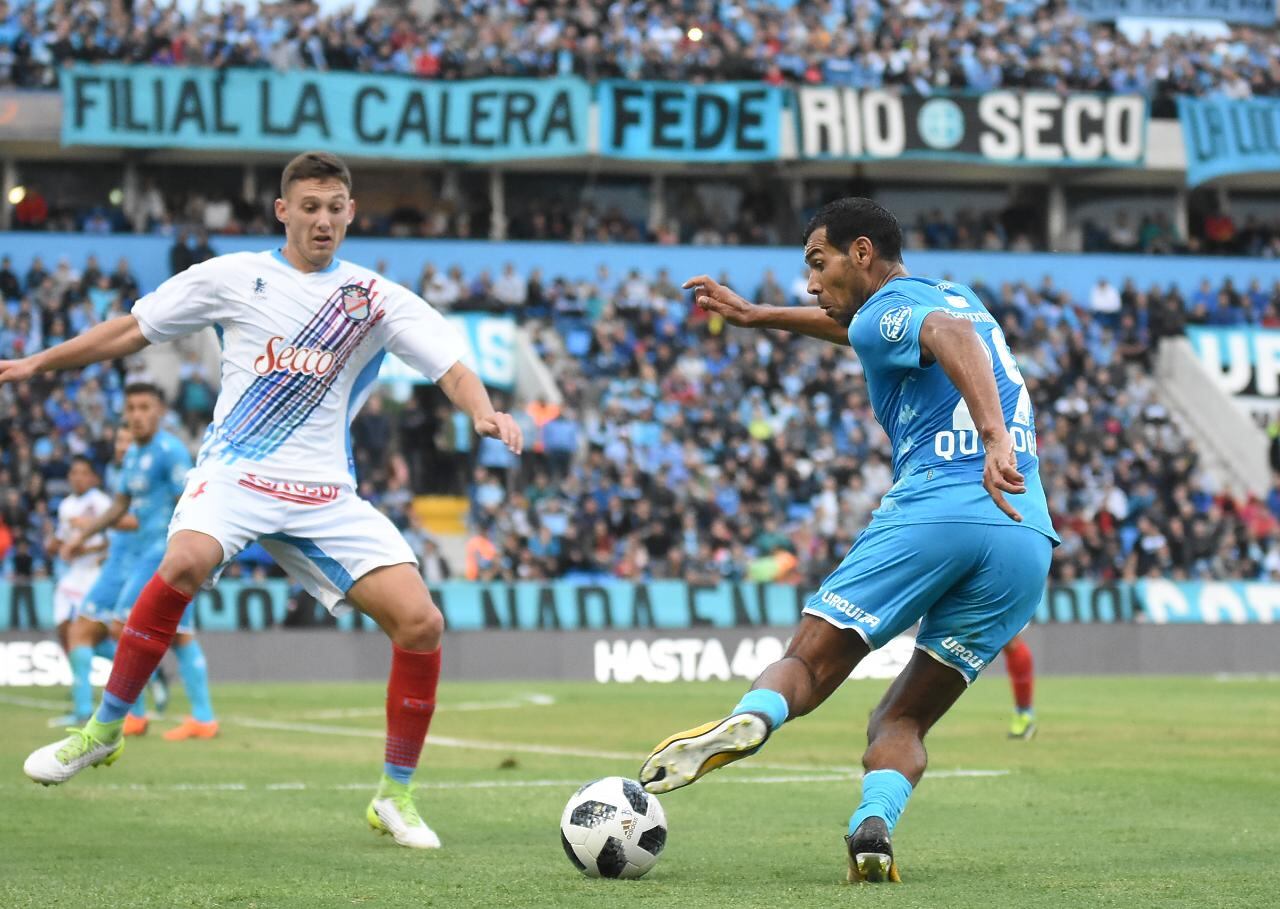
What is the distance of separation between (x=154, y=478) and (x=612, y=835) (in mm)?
8829

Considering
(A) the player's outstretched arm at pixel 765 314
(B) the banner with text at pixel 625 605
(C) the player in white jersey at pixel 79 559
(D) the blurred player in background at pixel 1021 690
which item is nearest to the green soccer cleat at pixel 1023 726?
(D) the blurred player in background at pixel 1021 690

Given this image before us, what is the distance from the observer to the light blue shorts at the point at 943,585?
6.81 meters

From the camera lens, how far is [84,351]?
26.9 ft

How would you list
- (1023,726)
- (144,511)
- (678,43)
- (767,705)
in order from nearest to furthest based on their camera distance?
(767,705) → (144,511) → (1023,726) → (678,43)

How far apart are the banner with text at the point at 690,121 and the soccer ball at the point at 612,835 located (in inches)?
1162

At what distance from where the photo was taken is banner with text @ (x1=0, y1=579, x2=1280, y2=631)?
2467 cm

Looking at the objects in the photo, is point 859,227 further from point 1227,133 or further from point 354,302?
point 1227,133

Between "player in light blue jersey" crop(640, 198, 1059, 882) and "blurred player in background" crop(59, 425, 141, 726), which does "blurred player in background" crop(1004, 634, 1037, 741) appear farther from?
"player in light blue jersey" crop(640, 198, 1059, 882)

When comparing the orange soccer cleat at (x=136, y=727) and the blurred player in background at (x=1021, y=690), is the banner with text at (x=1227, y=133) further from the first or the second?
the orange soccer cleat at (x=136, y=727)

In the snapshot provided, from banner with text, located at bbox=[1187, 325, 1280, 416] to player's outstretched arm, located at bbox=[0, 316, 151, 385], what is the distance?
106 ft

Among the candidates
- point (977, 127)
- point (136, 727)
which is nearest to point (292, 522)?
point (136, 727)

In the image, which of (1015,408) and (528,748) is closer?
(1015,408)

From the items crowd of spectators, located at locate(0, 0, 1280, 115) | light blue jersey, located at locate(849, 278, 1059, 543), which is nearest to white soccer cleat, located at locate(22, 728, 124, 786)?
light blue jersey, located at locate(849, 278, 1059, 543)

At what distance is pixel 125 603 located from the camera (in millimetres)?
15102
